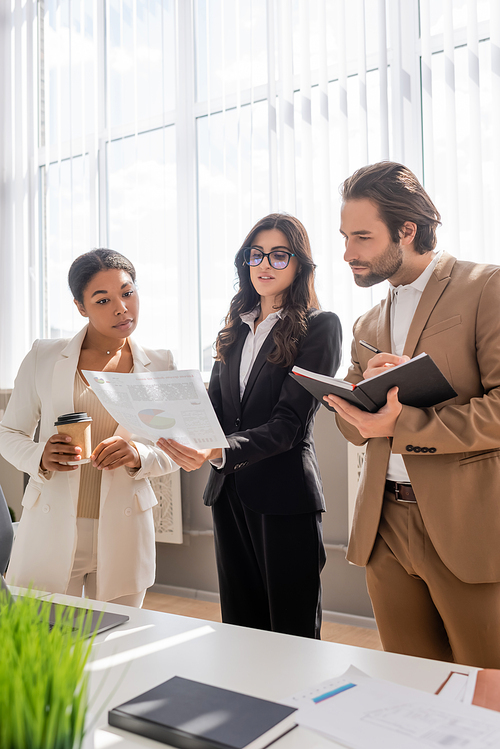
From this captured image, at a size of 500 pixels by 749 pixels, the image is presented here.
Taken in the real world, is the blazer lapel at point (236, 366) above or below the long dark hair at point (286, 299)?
below

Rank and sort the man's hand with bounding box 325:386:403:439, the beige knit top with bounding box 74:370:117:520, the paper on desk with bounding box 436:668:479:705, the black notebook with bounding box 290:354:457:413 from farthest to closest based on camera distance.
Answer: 1. the beige knit top with bounding box 74:370:117:520
2. the man's hand with bounding box 325:386:403:439
3. the black notebook with bounding box 290:354:457:413
4. the paper on desk with bounding box 436:668:479:705

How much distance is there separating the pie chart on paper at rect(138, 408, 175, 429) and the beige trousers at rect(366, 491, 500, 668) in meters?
0.56

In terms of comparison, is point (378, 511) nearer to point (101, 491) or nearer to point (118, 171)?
point (101, 491)

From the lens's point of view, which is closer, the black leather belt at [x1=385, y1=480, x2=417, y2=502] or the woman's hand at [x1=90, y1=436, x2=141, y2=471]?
the black leather belt at [x1=385, y1=480, x2=417, y2=502]

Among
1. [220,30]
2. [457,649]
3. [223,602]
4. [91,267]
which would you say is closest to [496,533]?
[457,649]

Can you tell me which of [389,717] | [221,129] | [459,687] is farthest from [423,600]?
[221,129]

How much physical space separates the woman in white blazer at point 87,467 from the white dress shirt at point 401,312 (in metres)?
0.66

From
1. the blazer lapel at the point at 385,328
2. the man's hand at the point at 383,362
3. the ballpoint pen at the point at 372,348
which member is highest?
the blazer lapel at the point at 385,328

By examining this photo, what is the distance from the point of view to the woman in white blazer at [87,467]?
5.34ft

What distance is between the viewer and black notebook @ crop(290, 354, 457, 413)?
125 centimetres

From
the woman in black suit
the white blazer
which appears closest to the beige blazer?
the woman in black suit

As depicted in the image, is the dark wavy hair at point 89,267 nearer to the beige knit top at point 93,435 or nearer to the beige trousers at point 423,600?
the beige knit top at point 93,435

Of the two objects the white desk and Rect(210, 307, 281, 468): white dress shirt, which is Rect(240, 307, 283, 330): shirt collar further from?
the white desk

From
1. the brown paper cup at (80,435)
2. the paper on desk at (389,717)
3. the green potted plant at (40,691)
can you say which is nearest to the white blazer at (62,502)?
the brown paper cup at (80,435)
